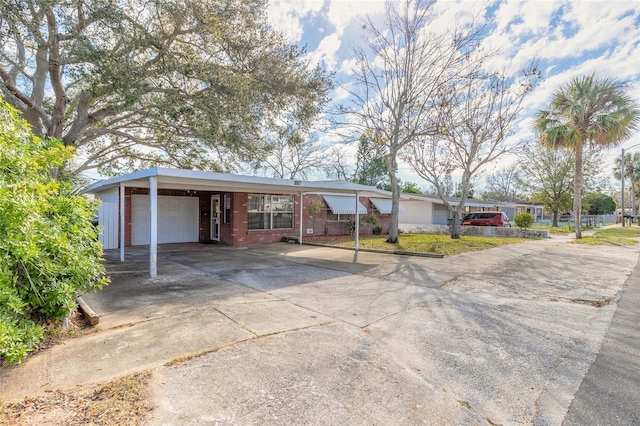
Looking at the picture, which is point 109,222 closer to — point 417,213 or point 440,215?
point 417,213

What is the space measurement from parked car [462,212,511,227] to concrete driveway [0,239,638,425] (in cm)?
1444

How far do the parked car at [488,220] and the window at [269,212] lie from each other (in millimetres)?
13967

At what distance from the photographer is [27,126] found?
393 cm

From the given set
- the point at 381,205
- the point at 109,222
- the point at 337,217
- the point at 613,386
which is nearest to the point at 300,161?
the point at 381,205

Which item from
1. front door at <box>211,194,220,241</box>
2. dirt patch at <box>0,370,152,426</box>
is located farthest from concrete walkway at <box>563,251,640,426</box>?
front door at <box>211,194,220,241</box>

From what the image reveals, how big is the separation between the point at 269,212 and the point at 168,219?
460cm

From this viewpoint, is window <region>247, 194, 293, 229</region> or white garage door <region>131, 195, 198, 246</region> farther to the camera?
window <region>247, 194, 293, 229</region>

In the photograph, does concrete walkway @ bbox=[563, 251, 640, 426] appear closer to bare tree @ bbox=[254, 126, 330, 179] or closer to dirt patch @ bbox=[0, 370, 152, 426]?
dirt patch @ bbox=[0, 370, 152, 426]

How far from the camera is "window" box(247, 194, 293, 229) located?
14383mm

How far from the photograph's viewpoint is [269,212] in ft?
49.5

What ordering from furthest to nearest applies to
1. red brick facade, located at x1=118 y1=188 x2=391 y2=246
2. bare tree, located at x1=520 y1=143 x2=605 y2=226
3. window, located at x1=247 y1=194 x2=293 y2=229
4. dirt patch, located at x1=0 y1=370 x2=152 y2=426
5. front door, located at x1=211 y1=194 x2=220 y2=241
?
bare tree, located at x1=520 y1=143 x2=605 y2=226, front door, located at x1=211 y1=194 x2=220 y2=241, window, located at x1=247 y1=194 x2=293 y2=229, red brick facade, located at x1=118 y1=188 x2=391 y2=246, dirt patch, located at x1=0 y1=370 x2=152 y2=426

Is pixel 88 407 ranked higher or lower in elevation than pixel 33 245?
lower

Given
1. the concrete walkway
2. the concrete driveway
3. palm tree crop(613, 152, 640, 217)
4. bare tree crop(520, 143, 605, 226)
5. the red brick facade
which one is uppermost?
palm tree crop(613, 152, 640, 217)

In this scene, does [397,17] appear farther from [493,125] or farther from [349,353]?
[349,353]
